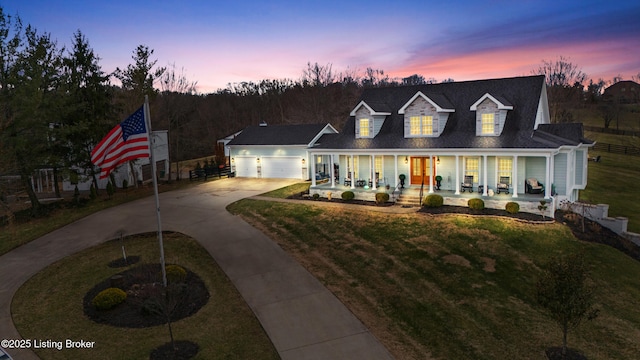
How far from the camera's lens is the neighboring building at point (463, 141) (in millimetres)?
22359

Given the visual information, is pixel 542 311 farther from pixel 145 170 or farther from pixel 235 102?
pixel 235 102

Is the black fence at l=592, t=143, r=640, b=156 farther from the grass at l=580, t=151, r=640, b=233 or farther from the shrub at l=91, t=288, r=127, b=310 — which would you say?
the shrub at l=91, t=288, r=127, b=310

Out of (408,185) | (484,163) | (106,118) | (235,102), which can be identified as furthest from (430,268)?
(235,102)

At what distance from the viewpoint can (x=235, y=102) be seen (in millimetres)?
81250

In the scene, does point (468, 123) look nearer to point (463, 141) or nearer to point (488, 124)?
point (488, 124)

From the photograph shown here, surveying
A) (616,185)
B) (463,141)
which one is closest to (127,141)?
(463,141)

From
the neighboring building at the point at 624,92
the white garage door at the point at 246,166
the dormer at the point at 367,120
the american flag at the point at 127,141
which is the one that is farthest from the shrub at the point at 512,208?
the neighboring building at the point at 624,92

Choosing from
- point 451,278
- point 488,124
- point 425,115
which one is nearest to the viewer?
point 451,278

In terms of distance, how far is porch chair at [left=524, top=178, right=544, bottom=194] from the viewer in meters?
22.4

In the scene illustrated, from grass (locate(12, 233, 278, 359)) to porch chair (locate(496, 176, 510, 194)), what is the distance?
15922 millimetres

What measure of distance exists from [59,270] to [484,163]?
66.6 ft

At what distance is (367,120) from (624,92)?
3839 inches

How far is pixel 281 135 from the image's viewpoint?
37312 millimetres

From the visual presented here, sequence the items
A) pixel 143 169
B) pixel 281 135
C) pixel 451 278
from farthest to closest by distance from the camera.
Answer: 1. pixel 281 135
2. pixel 143 169
3. pixel 451 278
